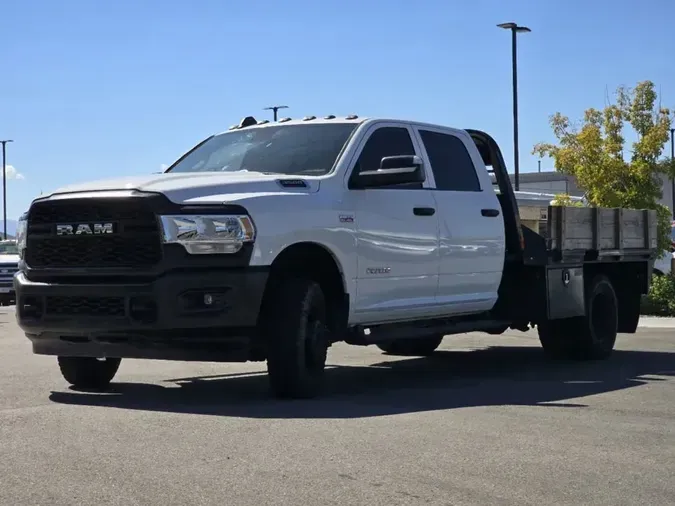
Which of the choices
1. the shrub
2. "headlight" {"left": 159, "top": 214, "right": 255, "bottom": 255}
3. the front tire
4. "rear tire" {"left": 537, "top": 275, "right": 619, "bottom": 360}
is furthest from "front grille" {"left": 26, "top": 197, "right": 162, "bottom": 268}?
the shrub

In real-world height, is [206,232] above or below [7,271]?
above

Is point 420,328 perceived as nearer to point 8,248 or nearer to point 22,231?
point 22,231

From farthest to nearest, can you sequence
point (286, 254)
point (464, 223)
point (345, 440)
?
1. point (464, 223)
2. point (286, 254)
3. point (345, 440)

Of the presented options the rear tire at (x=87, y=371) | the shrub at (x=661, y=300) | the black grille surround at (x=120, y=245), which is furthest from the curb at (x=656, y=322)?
the black grille surround at (x=120, y=245)

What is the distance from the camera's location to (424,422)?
7527 mm

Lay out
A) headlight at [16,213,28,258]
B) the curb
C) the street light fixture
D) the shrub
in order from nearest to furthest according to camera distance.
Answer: headlight at [16,213,28,258] → the curb → the shrub → the street light fixture

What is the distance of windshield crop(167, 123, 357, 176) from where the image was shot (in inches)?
371

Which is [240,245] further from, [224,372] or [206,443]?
[224,372]

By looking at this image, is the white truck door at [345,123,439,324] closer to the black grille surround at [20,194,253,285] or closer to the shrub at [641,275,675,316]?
the black grille surround at [20,194,253,285]

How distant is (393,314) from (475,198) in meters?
1.69

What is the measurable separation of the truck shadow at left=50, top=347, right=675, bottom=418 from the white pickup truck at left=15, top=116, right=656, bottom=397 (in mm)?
346

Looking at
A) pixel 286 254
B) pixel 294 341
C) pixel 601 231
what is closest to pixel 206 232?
pixel 286 254

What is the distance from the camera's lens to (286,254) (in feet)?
28.3

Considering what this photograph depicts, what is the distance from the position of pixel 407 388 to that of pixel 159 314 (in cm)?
251
